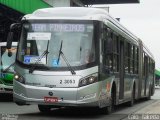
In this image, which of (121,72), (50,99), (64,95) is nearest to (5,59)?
(121,72)

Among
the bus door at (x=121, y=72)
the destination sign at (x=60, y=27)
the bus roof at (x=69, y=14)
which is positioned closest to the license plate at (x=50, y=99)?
the destination sign at (x=60, y=27)

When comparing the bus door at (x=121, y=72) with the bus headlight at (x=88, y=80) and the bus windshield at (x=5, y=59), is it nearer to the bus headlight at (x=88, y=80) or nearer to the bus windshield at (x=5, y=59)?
the bus headlight at (x=88, y=80)

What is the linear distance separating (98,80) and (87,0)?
2279 inches

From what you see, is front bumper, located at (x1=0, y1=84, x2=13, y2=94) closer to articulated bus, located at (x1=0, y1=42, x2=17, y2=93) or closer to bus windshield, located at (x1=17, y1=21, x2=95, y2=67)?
articulated bus, located at (x1=0, y1=42, x2=17, y2=93)

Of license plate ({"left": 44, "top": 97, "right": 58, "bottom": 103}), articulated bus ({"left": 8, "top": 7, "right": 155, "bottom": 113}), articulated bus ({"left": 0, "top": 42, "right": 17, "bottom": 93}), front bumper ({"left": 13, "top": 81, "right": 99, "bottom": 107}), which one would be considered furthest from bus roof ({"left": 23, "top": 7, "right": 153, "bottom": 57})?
articulated bus ({"left": 0, "top": 42, "right": 17, "bottom": 93})

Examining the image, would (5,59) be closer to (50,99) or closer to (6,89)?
(6,89)

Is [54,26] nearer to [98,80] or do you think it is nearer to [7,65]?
[98,80]

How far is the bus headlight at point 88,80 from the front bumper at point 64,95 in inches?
3.6

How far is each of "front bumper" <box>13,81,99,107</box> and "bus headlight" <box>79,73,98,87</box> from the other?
0.09 meters

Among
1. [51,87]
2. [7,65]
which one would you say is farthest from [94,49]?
[7,65]

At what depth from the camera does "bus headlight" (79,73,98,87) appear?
46.2 ft

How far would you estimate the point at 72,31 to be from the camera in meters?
14.5

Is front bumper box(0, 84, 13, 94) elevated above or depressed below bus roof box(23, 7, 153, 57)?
below

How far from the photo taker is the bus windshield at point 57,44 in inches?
563
